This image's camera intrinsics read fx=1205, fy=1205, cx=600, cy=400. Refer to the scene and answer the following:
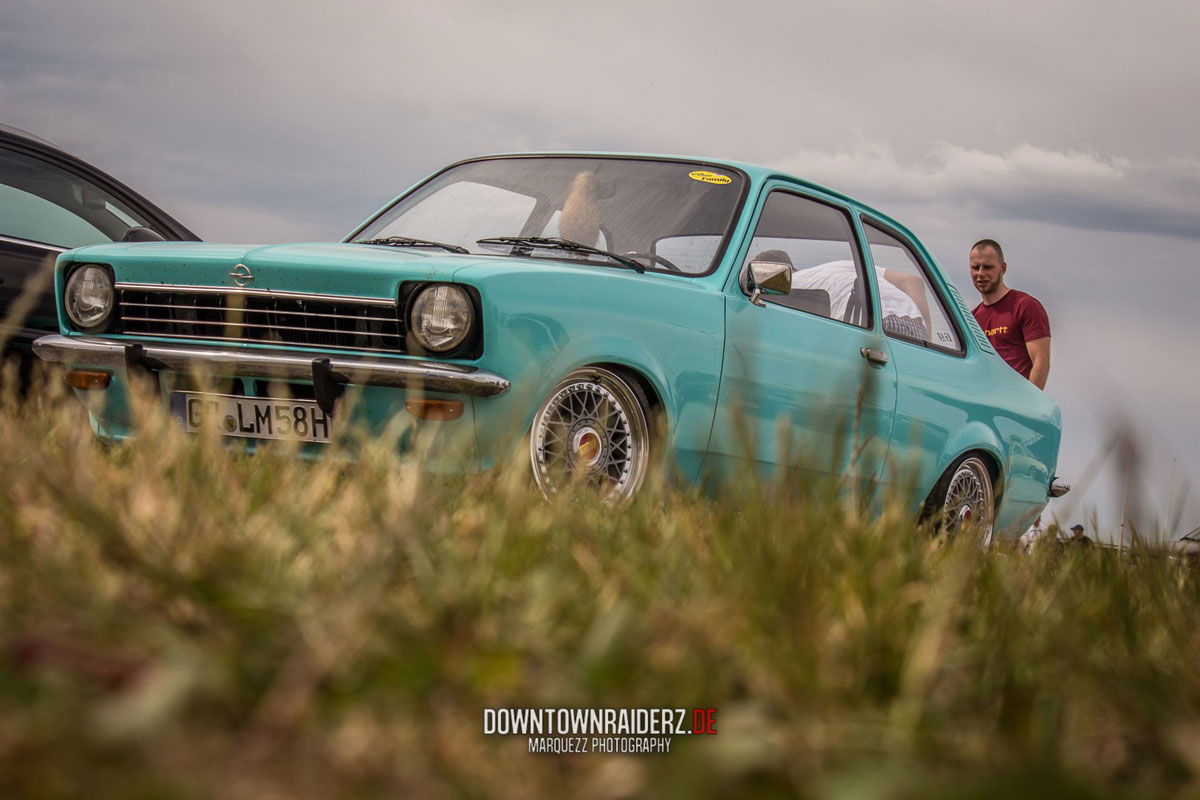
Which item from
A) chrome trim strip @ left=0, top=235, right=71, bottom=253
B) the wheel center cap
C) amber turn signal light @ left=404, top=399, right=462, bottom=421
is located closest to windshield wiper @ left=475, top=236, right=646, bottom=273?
the wheel center cap

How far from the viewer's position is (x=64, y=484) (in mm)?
1830

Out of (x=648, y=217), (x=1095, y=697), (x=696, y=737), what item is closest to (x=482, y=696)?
(x=696, y=737)

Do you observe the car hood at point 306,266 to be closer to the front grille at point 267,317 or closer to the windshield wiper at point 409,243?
the front grille at point 267,317

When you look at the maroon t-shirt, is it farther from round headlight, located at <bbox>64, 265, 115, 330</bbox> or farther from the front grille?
round headlight, located at <bbox>64, 265, 115, 330</bbox>

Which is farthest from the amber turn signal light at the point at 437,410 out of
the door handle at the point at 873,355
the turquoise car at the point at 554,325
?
the door handle at the point at 873,355

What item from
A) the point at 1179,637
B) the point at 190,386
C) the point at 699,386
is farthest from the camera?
the point at 699,386

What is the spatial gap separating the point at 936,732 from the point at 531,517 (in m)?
0.99

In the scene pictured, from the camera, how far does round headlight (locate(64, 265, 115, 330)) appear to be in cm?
444

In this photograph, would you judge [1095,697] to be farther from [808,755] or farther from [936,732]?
[808,755]

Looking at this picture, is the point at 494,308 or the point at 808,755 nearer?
the point at 808,755

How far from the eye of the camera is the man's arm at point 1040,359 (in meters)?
9.23

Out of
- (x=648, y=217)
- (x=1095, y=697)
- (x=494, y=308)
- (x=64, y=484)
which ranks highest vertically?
(x=648, y=217)

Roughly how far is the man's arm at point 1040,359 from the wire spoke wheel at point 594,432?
581 centimetres

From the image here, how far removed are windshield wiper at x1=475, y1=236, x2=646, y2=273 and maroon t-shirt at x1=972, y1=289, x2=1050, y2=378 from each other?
5532mm
